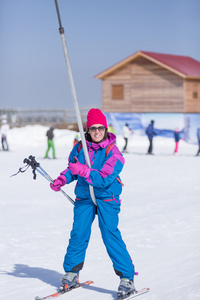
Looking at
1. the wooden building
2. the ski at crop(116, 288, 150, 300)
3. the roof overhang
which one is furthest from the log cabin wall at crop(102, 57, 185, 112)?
the ski at crop(116, 288, 150, 300)

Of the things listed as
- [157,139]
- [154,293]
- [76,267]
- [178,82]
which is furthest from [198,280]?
[178,82]

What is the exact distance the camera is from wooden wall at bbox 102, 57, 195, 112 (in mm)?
37688

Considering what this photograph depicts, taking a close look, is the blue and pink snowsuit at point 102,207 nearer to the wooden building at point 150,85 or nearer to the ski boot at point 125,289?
the ski boot at point 125,289

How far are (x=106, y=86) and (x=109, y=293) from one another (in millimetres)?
35678

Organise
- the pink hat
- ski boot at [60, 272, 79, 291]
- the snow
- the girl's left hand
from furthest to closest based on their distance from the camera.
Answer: the snow → ski boot at [60, 272, 79, 291] → the pink hat → the girl's left hand

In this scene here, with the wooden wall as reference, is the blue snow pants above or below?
below

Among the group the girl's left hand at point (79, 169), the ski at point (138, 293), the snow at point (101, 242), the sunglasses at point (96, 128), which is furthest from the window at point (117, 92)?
the girl's left hand at point (79, 169)

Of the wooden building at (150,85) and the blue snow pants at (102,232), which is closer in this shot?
the blue snow pants at (102,232)

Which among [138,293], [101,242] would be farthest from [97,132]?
[101,242]

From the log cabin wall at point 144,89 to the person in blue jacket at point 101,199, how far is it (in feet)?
109

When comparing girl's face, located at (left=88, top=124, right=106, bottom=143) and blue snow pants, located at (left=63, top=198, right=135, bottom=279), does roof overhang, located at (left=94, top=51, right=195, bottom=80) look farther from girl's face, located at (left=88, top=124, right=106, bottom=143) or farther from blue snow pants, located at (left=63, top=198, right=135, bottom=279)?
blue snow pants, located at (left=63, top=198, right=135, bottom=279)

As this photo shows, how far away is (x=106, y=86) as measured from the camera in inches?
1574

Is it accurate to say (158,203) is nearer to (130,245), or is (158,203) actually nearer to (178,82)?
(130,245)

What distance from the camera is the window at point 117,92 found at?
39562mm
